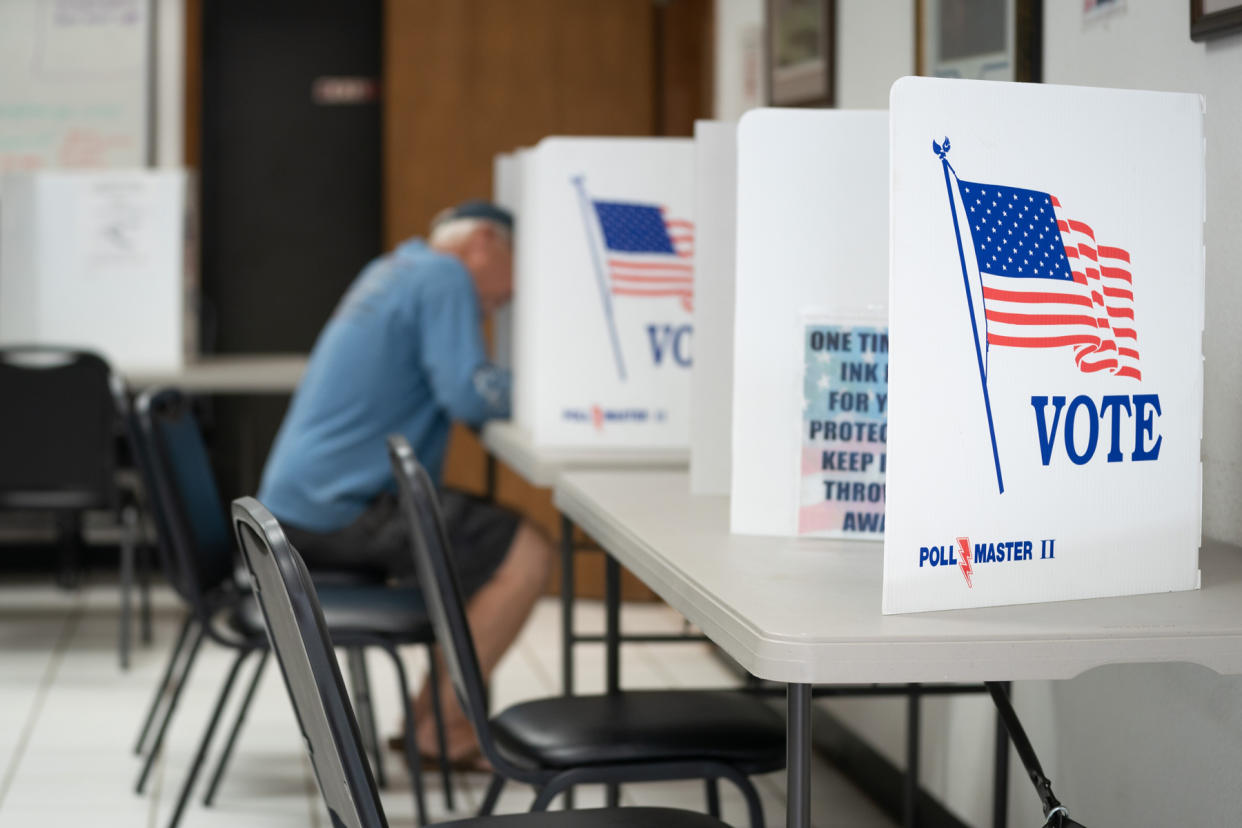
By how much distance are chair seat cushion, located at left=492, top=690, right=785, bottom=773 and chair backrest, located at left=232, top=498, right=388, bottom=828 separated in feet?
1.82

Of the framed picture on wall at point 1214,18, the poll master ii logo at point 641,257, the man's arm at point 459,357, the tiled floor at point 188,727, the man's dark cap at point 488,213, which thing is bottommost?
the tiled floor at point 188,727

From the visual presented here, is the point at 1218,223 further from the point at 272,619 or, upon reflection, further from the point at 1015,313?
the point at 272,619

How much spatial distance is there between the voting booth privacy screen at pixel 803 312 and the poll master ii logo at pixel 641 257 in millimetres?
817

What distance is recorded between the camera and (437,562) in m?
1.66

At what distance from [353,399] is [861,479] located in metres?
1.50

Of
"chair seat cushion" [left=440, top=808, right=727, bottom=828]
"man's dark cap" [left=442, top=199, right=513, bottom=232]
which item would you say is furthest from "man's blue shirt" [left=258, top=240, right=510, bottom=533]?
"chair seat cushion" [left=440, top=808, right=727, bottom=828]

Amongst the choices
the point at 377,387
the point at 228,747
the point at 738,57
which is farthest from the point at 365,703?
the point at 738,57

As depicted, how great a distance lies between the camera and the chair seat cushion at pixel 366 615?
7.72 feet

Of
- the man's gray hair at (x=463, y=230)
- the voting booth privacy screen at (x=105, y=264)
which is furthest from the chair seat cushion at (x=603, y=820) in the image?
the voting booth privacy screen at (x=105, y=264)

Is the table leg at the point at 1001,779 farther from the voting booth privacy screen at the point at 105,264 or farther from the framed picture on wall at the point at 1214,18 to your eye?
the voting booth privacy screen at the point at 105,264

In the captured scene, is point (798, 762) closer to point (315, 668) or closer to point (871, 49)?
point (315, 668)

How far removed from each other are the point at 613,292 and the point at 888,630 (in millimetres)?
1406

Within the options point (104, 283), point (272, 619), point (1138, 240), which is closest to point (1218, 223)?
point (1138, 240)

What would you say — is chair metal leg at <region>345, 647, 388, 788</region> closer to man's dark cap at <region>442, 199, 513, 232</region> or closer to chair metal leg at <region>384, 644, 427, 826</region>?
chair metal leg at <region>384, 644, 427, 826</region>
